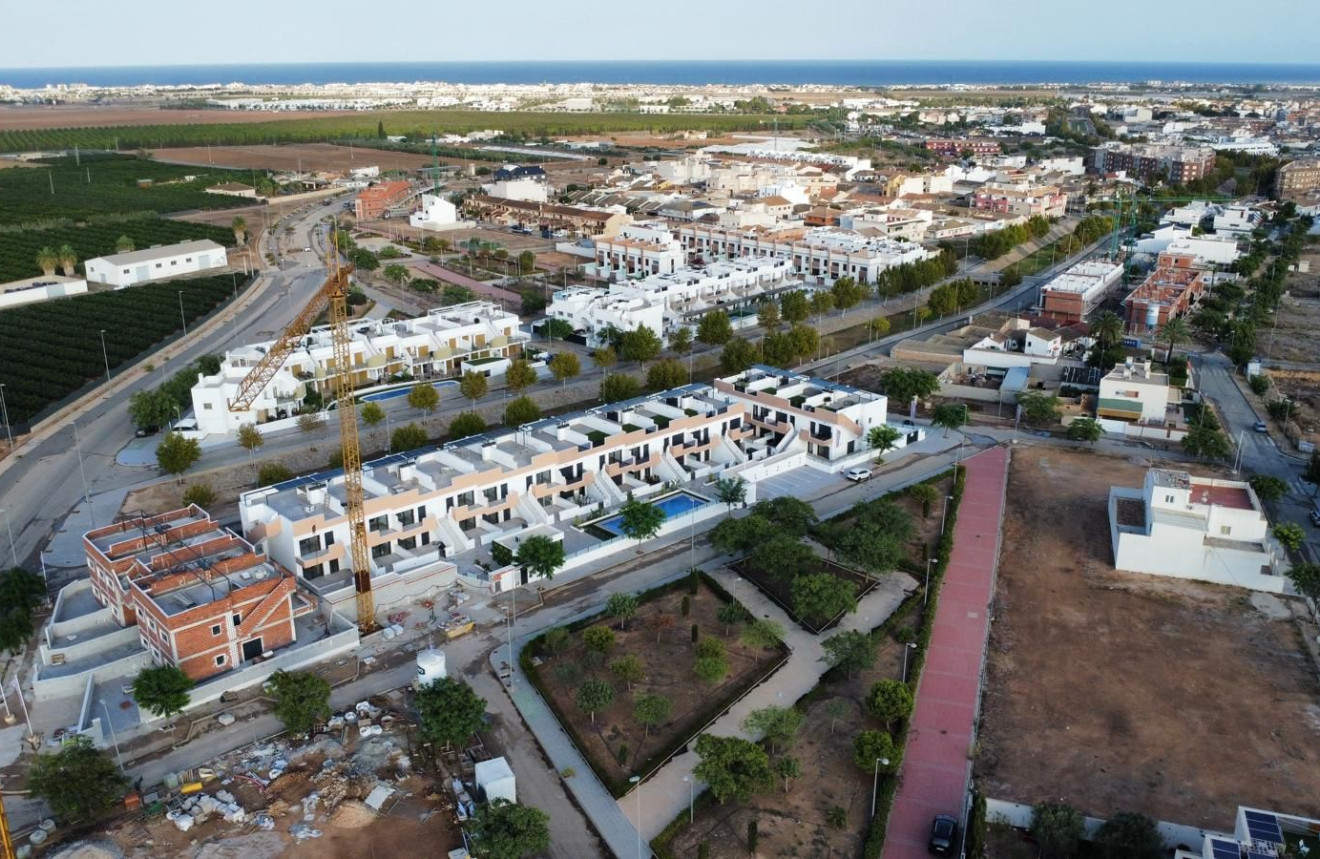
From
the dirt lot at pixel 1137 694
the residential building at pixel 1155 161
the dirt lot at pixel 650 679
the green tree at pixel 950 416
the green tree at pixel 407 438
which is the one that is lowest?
the dirt lot at pixel 1137 694

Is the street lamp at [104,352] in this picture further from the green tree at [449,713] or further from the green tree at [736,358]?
the green tree at [449,713]

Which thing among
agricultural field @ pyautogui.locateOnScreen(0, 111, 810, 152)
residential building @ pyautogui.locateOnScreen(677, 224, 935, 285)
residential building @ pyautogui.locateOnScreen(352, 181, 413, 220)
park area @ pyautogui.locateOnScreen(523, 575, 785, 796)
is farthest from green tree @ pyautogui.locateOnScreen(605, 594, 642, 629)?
agricultural field @ pyautogui.locateOnScreen(0, 111, 810, 152)

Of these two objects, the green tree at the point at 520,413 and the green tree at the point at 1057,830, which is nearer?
the green tree at the point at 1057,830

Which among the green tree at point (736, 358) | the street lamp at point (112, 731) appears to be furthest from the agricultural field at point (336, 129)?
the street lamp at point (112, 731)

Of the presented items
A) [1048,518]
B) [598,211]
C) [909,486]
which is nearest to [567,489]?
[909,486]

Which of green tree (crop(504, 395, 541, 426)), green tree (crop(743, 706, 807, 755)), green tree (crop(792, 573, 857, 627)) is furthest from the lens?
green tree (crop(504, 395, 541, 426))

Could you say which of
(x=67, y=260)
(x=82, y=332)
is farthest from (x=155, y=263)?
(x=82, y=332)

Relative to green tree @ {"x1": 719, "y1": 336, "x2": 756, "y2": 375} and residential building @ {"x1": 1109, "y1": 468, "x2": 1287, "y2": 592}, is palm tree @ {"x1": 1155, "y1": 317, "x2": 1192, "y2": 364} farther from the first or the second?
green tree @ {"x1": 719, "y1": 336, "x2": 756, "y2": 375}
